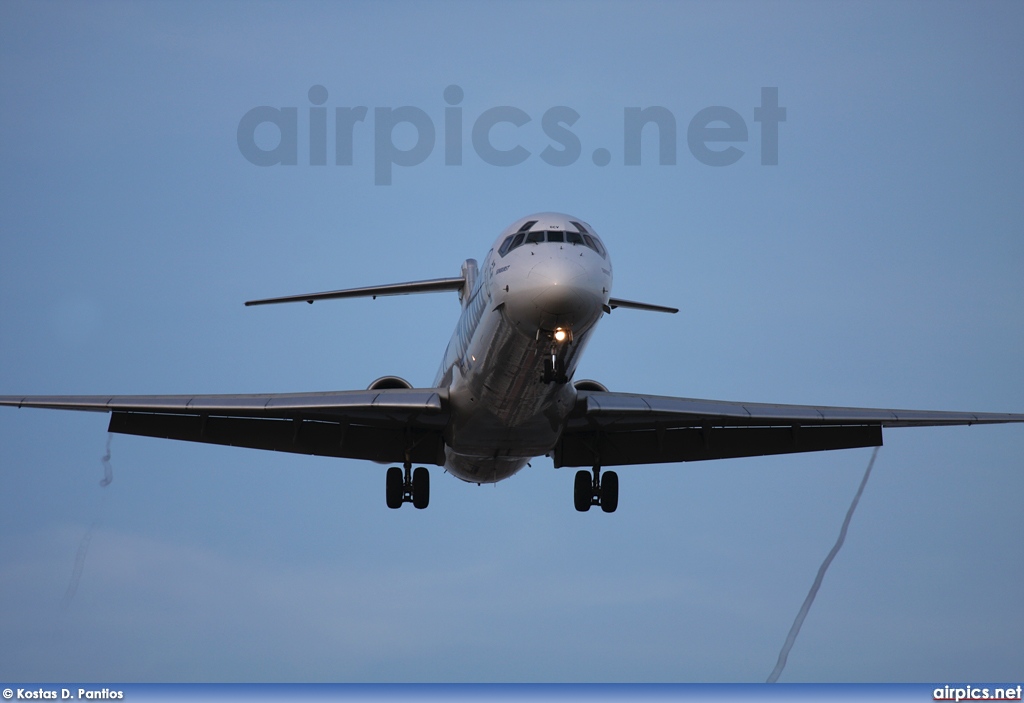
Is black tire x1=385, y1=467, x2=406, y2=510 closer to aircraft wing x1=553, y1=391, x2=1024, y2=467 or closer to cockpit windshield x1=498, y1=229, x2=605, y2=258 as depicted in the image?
aircraft wing x1=553, y1=391, x2=1024, y2=467

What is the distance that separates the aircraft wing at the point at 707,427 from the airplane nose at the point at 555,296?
13.1ft

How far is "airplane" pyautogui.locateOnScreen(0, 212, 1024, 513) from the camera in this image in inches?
861

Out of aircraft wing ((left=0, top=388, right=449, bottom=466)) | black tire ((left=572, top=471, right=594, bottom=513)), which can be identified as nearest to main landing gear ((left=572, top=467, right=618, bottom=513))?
black tire ((left=572, top=471, right=594, bottom=513))

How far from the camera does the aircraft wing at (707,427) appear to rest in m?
25.8

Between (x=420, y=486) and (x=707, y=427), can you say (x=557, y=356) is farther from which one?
(x=707, y=427)

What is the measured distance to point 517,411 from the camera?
23.7 m

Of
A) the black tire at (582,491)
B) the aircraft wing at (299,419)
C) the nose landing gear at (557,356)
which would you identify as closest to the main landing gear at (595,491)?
the black tire at (582,491)

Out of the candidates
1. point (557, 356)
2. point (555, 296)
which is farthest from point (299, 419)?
point (555, 296)

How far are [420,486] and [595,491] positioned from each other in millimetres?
3387

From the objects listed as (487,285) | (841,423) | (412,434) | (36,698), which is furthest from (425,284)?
(36,698)

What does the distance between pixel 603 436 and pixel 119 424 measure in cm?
911

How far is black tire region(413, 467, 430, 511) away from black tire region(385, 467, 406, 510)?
222mm

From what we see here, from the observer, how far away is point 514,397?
76.6ft

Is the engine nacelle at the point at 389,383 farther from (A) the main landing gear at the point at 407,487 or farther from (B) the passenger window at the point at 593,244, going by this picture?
(B) the passenger window at the point at 593,244
